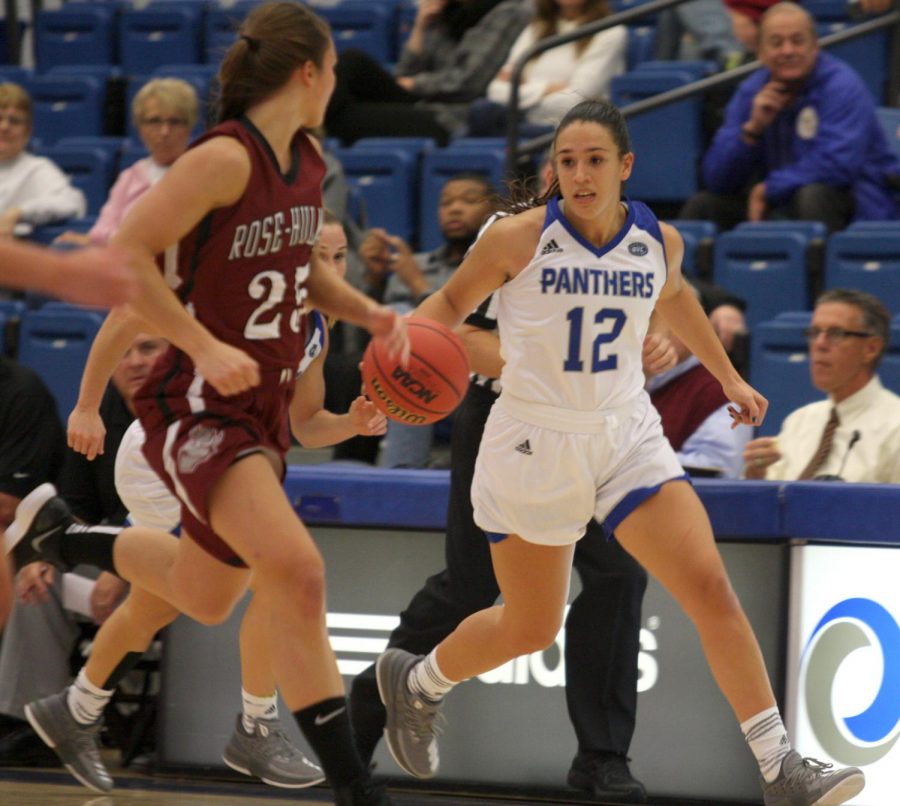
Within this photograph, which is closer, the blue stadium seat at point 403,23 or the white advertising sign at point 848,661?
the white advertising sign at point 848,661

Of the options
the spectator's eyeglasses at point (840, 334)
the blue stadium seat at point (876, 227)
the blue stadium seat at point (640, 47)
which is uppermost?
the blue stadium seat at point (640, 47)

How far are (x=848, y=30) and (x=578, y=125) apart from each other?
16.4 feet

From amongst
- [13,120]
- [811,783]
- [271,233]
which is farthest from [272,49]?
[13,120]

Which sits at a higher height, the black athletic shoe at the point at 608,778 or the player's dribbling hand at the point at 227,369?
the player's dribbling hand at the point at 227,369

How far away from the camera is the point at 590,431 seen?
179 inches

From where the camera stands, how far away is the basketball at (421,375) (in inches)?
174

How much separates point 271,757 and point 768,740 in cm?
150

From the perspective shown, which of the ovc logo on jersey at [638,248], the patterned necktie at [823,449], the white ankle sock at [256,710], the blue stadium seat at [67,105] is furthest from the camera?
the blue stadium seat at [67,105]

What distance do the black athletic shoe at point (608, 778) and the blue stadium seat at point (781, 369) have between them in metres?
2.20

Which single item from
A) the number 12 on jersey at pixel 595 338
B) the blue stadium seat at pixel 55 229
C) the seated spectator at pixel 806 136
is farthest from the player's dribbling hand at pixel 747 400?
the blue stadium seat at pixel 55 229

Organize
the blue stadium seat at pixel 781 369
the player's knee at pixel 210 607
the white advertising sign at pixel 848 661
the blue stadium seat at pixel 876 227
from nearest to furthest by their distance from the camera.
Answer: the player's knee at pixel 210 607, the white advertising sign at pixel 848 661, the blue stadium seat at pixel 781 369, the blue stadium seat at pixel 876 227

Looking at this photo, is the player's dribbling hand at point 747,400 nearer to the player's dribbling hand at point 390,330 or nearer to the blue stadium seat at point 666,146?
the player's dribbling hand at point 390,330

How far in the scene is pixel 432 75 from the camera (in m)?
10.4

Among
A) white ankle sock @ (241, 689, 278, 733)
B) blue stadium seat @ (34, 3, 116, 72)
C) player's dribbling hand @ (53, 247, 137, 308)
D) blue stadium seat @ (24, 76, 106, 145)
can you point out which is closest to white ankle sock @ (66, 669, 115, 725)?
white ankle sock @ (241, 689, 278, 733)
